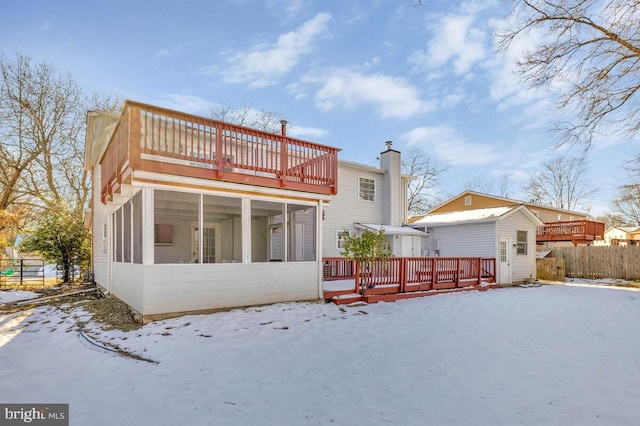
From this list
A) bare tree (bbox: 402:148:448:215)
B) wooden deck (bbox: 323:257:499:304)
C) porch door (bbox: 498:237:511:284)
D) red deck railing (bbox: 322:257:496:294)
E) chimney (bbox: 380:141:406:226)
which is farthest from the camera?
bare tree (bbox: 402:148:448:215)

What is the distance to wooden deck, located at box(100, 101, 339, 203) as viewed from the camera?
6637mm

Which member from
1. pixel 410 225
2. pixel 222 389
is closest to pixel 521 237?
pixel 410 225

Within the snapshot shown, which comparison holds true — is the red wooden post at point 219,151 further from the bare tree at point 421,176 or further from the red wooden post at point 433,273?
the bare tree at point 421,176

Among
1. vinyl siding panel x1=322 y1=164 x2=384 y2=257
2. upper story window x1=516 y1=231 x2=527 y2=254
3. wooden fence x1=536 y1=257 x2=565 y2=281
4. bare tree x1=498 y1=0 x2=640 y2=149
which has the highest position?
bare tree x1=498 y1=0 x2=640 y2=149

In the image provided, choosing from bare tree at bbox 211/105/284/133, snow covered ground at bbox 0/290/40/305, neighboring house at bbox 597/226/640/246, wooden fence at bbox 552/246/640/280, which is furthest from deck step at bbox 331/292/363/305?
neighboring house at bbox 597/226/640/246

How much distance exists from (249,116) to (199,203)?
67.0ft

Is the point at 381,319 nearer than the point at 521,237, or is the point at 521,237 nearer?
the point at 381,319

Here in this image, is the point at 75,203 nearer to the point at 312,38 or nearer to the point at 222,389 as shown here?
the point at 312,38

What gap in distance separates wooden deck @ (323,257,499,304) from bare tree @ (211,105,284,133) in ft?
55.0

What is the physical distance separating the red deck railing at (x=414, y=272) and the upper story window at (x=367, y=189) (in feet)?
14.4

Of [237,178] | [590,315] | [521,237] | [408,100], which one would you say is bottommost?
[590,315]

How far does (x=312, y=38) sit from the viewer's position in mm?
12953

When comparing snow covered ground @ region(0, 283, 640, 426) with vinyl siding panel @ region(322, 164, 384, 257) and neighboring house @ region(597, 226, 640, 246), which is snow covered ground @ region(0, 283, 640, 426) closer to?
vinyl siding panel @ region(322, 164, 384, 257)

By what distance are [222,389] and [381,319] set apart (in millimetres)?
4421
